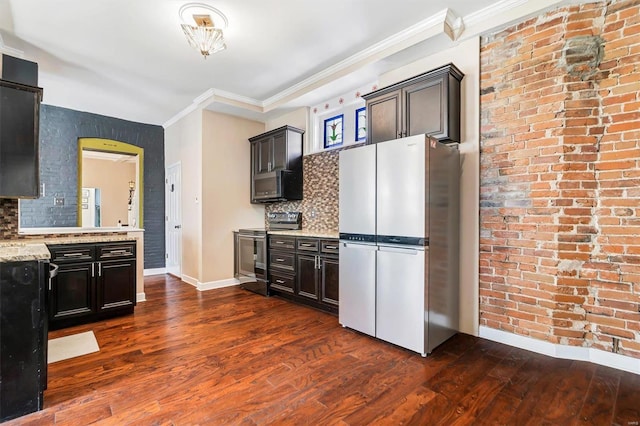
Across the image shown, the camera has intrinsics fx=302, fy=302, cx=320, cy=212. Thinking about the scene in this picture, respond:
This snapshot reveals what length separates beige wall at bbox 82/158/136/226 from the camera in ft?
22.4

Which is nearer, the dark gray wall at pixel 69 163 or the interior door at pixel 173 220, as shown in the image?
the dark gray wall at pixel 69 163

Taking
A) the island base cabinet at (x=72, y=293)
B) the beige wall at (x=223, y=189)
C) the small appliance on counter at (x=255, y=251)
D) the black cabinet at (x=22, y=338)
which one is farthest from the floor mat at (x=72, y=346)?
the small appliance on counter at (x=255, y=251)

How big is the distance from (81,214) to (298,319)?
4.56 meters

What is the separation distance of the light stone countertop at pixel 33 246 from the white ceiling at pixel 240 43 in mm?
2108

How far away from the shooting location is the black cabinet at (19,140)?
2.45 metres

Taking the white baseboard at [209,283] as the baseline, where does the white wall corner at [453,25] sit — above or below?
above

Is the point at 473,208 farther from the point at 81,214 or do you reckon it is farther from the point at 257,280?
the point at 81,214

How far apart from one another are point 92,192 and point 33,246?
4812mm

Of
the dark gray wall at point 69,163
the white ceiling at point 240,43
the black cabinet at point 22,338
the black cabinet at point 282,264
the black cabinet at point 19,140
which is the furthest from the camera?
the dark gray wall at point 69,163

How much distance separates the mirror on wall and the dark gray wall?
13 mm

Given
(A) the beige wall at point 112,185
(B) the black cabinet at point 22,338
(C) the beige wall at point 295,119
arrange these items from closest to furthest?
(B) the black cabinet at point 22,338 < (C) the beige wall at point 295,119 < (A) the beige wall at point 112,185

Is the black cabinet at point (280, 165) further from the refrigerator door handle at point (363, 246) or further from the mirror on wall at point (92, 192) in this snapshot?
the mirror on wall at point (92, 192)

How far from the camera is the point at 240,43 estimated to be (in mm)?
3283

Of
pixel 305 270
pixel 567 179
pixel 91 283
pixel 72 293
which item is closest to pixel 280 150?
pixel 305 270
